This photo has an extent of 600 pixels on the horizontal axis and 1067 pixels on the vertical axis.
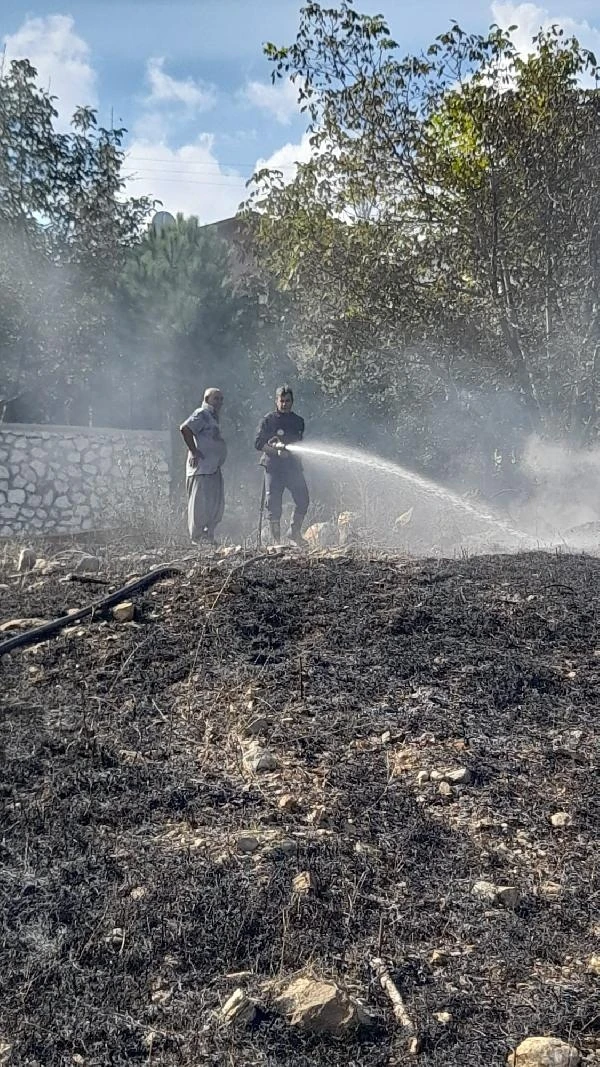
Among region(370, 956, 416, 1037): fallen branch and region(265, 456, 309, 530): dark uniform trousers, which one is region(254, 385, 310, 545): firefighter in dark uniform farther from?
region(370, 956, 416, 1037): fallen branch

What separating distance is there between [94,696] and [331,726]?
0.98 meters

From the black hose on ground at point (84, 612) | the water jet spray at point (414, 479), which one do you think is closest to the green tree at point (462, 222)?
the water jet spray at point (414, 479)

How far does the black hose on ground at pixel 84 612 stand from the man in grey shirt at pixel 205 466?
3345mm

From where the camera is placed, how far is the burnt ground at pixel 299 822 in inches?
86.0

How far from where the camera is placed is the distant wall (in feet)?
42.2

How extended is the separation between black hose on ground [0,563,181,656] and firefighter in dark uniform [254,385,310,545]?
3620mm

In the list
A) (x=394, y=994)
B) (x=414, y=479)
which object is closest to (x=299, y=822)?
(x=394, y=994)

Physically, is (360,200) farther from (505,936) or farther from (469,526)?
(505,936)

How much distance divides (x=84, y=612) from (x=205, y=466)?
3.98 m

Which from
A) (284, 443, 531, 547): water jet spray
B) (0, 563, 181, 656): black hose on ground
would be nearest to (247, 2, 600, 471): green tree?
(284, 443, 531, 547): water jet spray

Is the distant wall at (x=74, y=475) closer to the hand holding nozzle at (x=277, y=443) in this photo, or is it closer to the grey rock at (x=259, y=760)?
the hand holding nozzle at (x=277, y=443)

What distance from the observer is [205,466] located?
328 inches

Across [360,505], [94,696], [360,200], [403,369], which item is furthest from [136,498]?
[94,696]

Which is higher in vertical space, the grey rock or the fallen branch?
the grey rock
